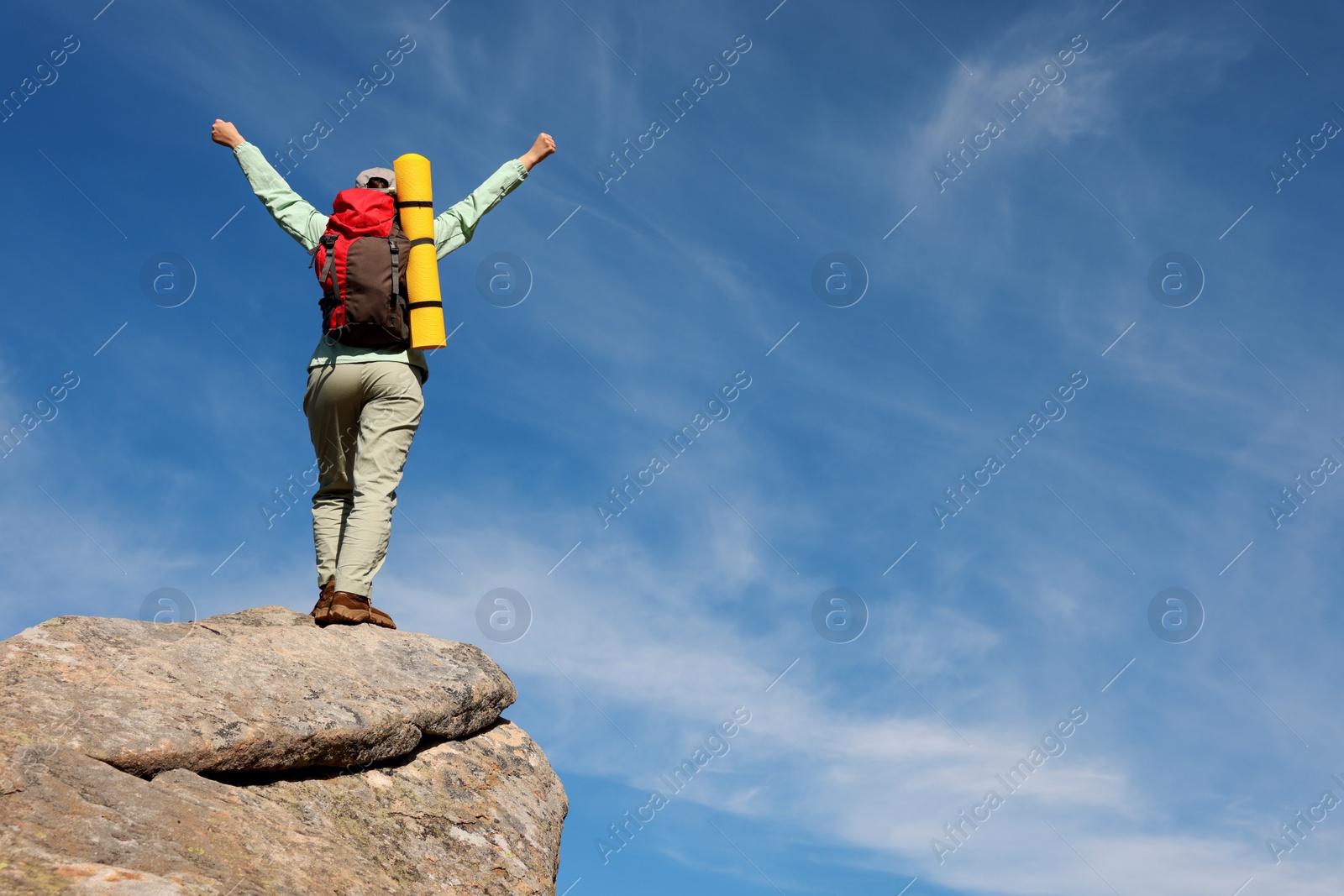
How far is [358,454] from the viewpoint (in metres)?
7.64

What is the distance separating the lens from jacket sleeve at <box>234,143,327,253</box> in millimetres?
7996

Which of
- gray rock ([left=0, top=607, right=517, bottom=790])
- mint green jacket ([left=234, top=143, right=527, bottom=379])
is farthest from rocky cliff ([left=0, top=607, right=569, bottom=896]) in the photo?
mint green jacket ([left=234, top=143, right=527, bottom=379])

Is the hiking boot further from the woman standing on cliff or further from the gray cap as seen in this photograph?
the gray cap

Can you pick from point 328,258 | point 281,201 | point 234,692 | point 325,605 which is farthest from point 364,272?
point 234,692

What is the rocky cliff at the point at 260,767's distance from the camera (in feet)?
13.8

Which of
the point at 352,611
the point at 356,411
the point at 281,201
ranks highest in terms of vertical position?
the point at 281,201

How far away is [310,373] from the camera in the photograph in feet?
26.0

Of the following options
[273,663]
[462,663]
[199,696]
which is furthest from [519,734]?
[199,696]

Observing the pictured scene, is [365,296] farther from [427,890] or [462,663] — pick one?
[427,890]

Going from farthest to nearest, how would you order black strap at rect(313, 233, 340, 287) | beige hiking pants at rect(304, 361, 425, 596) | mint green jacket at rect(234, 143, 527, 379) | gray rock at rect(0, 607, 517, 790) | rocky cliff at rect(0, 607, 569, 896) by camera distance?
mint green jacket at rect(234, 143, 527, 379) → black strap at rect(313, 233, 340, 287) → beige hiking pants at rect(304, 361, 425, 596) → gray rock at rect(0, 607, 517, 790) → rocky cliff at rect(0, 607, 569, 896)

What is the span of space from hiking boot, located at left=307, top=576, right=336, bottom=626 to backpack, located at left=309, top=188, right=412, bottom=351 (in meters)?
1.92

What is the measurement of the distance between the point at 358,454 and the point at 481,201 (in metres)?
2.39

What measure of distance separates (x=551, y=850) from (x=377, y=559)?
8.32ft

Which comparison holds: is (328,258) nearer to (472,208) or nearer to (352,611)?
(472,208)
